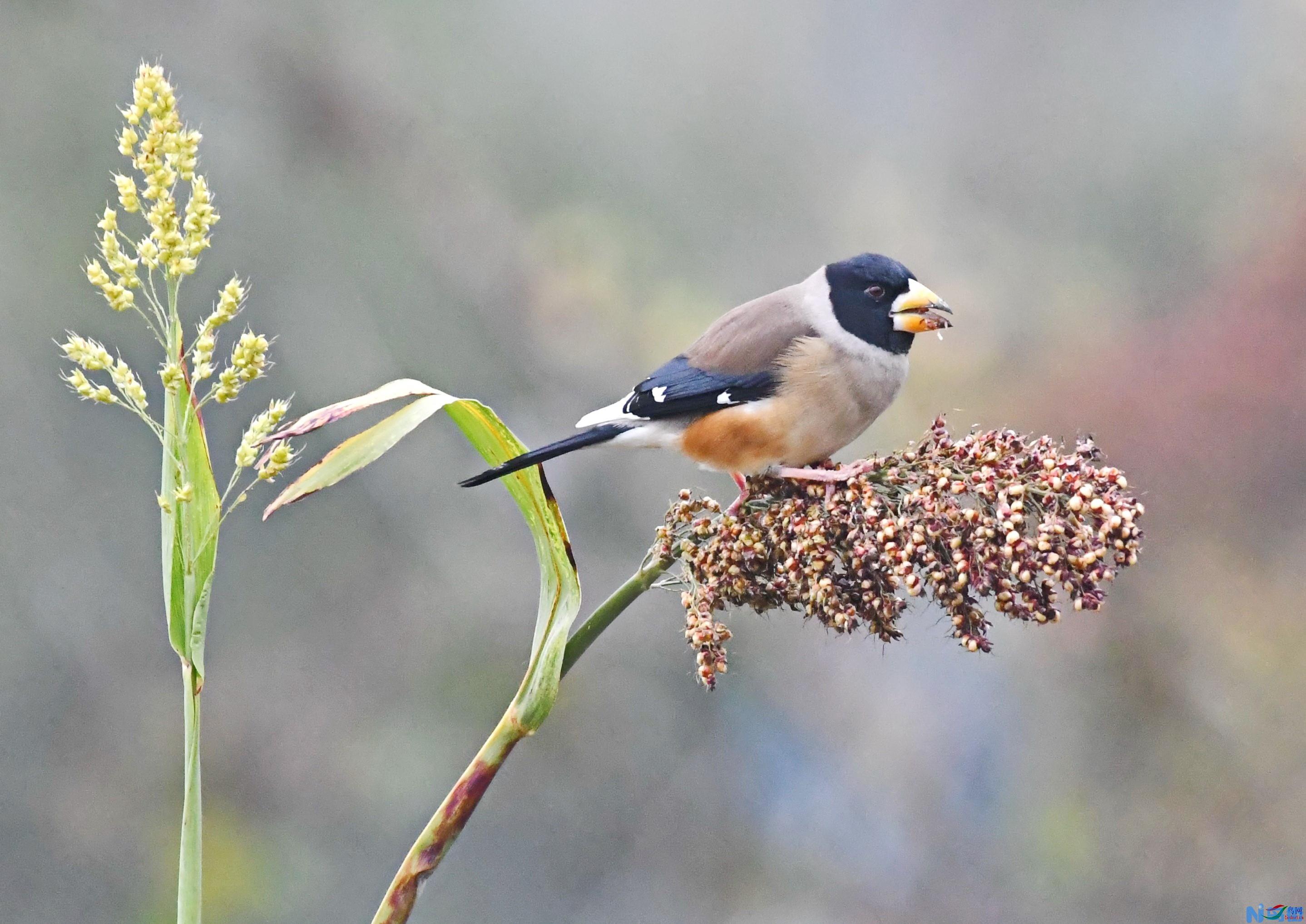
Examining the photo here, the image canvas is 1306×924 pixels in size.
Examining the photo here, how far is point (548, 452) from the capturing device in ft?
4.83

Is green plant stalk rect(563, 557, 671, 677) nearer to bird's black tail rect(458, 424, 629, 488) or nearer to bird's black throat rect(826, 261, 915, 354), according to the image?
bird's black tail rect(458, 424, 629, 488)

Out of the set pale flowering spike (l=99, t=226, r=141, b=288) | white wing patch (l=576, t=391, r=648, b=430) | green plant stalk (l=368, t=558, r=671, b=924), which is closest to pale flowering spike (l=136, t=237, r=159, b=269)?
pale flowering spike (l=99, t=226, r=141, b=288)

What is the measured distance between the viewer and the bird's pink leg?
63.2 inches

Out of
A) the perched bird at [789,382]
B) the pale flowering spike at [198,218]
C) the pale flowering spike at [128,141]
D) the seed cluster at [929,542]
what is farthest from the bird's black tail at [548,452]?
the pale flowering spike at [128,141]

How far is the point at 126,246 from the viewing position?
2902mm

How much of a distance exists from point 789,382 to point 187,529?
972 millimetres

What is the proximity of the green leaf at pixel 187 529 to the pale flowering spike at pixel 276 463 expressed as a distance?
0.08 m

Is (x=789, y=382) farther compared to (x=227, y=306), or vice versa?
(x=789, y=382)

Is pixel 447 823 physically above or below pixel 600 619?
below

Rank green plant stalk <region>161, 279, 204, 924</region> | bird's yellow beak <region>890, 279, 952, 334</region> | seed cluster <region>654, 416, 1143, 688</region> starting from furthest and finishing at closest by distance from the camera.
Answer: bird's yellow beak <region>890, 279, 952, 334</region>, seed cluster <region>654, 416, 1143, 688</region>, green plant stalk <region>161, 279, 204, 924</region>

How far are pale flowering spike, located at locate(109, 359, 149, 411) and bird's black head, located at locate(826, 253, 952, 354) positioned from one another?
111 centimetres

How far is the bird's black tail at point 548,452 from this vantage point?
1361mm

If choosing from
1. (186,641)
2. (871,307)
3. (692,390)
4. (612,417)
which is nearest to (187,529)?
(186,641)

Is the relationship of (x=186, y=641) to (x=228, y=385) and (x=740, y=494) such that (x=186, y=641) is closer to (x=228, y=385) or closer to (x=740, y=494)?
(x=228, y=385)
